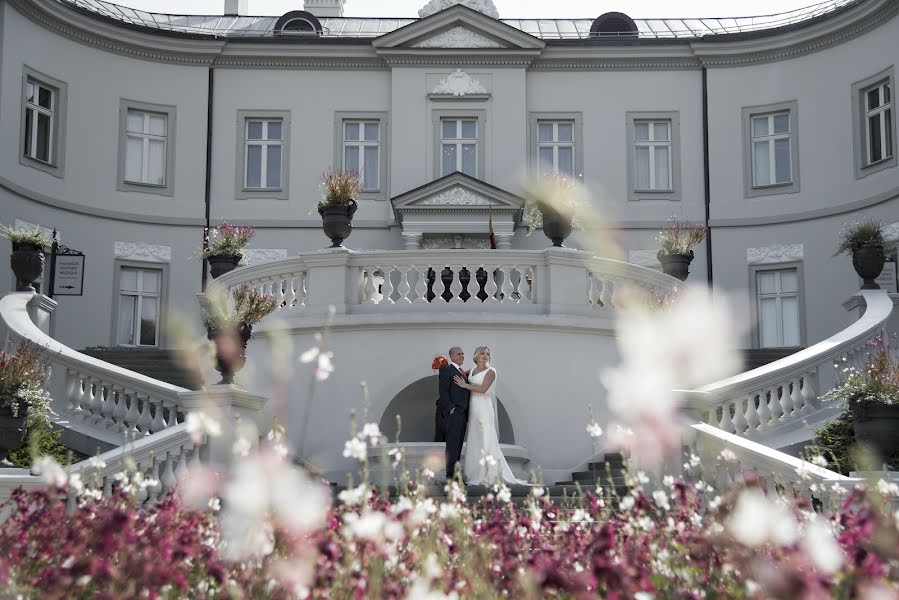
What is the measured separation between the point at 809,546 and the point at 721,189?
2364 centimetres

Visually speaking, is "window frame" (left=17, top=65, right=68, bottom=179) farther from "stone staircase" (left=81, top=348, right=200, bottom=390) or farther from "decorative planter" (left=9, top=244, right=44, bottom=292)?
"decorative planter" (left=9, top=244, right=44, bottom=292)

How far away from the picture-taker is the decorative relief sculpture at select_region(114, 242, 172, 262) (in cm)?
2595

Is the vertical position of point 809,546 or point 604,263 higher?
point 604,263

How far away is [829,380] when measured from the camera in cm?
1414

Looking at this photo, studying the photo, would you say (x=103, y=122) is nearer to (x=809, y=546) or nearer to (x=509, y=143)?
(x=509, y=143)

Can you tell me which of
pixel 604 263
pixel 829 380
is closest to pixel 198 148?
pixel 604 263

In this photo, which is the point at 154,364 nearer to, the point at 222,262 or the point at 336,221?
the point at 222,262

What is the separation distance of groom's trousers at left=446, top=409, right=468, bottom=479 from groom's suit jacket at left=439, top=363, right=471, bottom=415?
0.08 metres

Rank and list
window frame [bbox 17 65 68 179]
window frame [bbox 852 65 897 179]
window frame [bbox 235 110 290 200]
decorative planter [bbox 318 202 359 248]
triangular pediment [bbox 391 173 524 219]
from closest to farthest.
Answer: decorative planter [bbox 318 202 359 248] < window frame [bbox 852 65 897 179] < window frame [bbox 17 65 68 179] < triangular pediment [bbox 391 173 524 219] < window frame [bbox 235 110 290 200]

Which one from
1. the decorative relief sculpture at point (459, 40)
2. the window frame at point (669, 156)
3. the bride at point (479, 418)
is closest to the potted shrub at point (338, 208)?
the bride at point (479, 418)

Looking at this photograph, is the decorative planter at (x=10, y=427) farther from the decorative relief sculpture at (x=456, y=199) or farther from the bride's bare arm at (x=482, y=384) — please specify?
the decorative relief sculpture at (x=456, y=199)

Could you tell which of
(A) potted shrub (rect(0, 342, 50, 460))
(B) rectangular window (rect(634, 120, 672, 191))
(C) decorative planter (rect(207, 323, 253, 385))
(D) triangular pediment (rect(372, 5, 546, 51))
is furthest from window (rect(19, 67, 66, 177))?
(A) potted shrub (rect(0, 342, 50, 460))

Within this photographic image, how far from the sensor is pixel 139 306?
2622 cm

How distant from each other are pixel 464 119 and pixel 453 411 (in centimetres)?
1574
